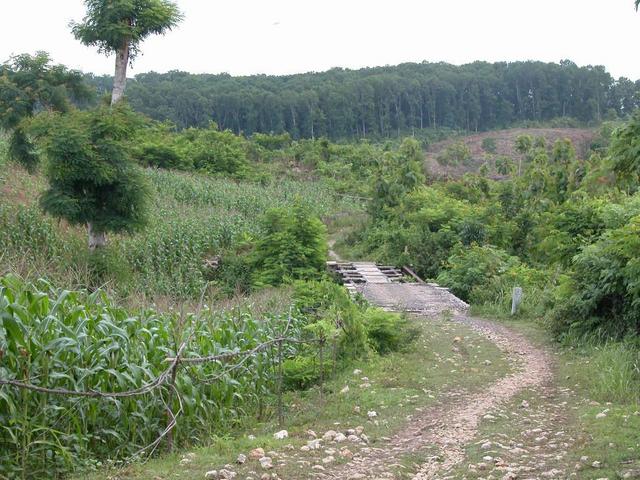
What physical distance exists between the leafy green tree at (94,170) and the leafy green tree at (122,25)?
11023 millimetres

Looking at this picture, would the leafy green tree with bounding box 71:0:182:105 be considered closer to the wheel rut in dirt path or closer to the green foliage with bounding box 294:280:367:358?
the green foliage with bounding box 294:280:367:358

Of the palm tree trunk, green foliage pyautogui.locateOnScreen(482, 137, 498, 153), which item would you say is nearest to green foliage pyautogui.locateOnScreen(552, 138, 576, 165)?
the palm tree trunk

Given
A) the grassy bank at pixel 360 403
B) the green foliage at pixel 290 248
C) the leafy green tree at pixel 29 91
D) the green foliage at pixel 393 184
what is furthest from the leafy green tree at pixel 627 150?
the green foliage at pixel 393 184

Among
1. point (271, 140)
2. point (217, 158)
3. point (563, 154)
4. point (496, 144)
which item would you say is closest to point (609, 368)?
point (563, 154)

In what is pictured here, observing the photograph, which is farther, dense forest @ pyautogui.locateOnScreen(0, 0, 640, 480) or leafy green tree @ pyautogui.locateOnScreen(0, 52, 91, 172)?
leafy green tree @ pyautogui.locateOnScreen(0, 52, 91, 172)

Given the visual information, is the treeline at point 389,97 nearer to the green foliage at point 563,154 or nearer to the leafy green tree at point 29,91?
the leafy green tree at point 29,91

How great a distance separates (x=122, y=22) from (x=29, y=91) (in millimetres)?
5985

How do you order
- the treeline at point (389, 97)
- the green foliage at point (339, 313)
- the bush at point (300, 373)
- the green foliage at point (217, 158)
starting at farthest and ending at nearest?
the treeline at point (389, 97)
the green foliage at point (217, 158)
the green foliage at point (339, 313)
the bush at point (300, 373)

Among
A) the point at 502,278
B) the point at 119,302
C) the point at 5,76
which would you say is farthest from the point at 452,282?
the point at 5,76

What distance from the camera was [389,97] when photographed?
107m

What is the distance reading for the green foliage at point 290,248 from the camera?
65.2ft

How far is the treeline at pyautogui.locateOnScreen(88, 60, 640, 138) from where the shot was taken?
93.4m

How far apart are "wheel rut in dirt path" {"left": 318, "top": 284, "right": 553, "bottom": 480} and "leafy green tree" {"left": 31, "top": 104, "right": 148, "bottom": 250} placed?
9000 mm

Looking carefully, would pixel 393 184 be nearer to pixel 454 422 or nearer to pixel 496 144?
pixel 454 422
